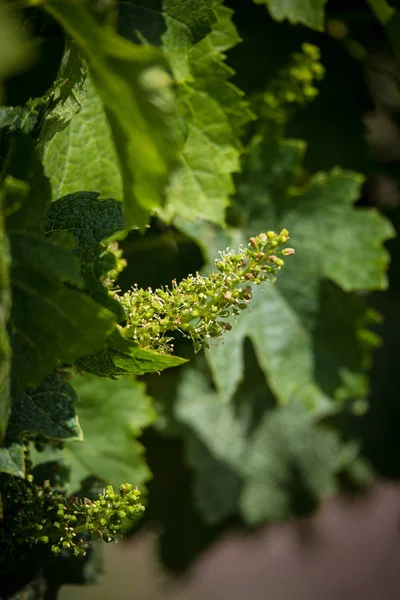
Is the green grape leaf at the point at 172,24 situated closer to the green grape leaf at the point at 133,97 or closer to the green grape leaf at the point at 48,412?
the green grape leaf at the point at 133,97

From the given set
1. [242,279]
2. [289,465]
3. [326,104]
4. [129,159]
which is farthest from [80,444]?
[326,104]

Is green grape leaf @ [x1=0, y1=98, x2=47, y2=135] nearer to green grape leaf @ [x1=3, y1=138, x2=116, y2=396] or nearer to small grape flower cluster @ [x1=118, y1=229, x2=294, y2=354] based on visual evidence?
Answer: green grape leaf @ [x1=3, y1=138, x2=116, y2=396]

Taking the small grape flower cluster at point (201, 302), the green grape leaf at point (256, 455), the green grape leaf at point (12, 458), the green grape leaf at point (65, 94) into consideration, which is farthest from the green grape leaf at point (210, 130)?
the green grape leaf at point (256, 455)

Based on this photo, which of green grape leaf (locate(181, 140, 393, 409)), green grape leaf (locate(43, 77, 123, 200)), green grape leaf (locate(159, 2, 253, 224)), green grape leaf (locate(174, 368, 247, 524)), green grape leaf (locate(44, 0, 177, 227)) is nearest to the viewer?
green grape leaf (locate(44, 0, 177, 227))

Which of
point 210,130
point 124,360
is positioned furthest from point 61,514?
point 210,130

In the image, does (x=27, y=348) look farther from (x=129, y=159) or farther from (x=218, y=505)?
(x=218, y=505)

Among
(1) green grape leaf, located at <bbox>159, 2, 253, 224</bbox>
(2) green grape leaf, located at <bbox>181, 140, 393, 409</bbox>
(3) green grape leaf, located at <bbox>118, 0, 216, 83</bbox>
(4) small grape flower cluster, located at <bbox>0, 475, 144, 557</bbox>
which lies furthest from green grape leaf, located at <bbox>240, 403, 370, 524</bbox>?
(3) green grape leaf, located at <bbox>118, 0, 216, 83</bbox>
